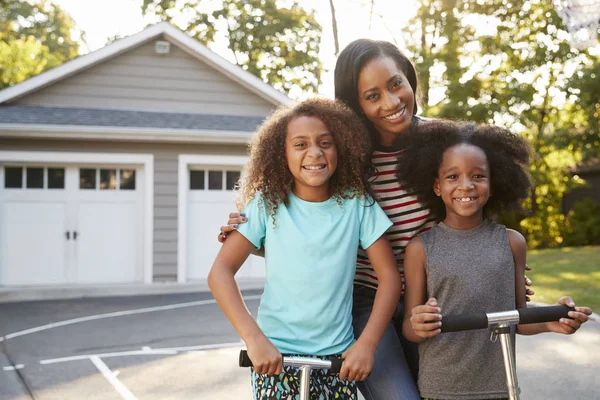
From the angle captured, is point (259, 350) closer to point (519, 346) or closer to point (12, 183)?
point (519, 346)

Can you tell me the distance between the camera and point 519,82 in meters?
23.7

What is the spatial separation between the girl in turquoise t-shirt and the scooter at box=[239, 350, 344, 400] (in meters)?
0.06

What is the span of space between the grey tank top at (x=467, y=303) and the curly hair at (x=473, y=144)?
10.2 inches

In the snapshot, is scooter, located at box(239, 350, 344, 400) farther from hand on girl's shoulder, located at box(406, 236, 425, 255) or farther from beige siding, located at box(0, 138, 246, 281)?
beige siding, located at box(0, 138, 246, 281)

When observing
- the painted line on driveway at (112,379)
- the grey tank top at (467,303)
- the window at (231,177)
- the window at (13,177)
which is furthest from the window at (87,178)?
the grey tank top at (467,303)

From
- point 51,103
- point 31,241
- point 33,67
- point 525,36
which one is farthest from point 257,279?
point 33,67

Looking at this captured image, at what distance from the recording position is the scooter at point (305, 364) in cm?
232

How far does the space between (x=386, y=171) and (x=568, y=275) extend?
1309cm

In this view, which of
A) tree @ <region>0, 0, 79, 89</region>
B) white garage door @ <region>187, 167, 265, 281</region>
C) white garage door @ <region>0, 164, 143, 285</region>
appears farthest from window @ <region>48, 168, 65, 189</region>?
tree @ <region>0, 0, 79, 89</region>

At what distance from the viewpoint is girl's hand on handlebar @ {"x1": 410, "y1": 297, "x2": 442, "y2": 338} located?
2.36 meters

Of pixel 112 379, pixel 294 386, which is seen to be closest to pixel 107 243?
pixel 112 379

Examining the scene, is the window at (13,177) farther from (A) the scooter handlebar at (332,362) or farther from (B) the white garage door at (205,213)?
(A) the scooter handlebar at (332,362)

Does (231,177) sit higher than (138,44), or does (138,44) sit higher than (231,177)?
(138,44)

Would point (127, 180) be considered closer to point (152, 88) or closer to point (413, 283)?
point (152, 88)
